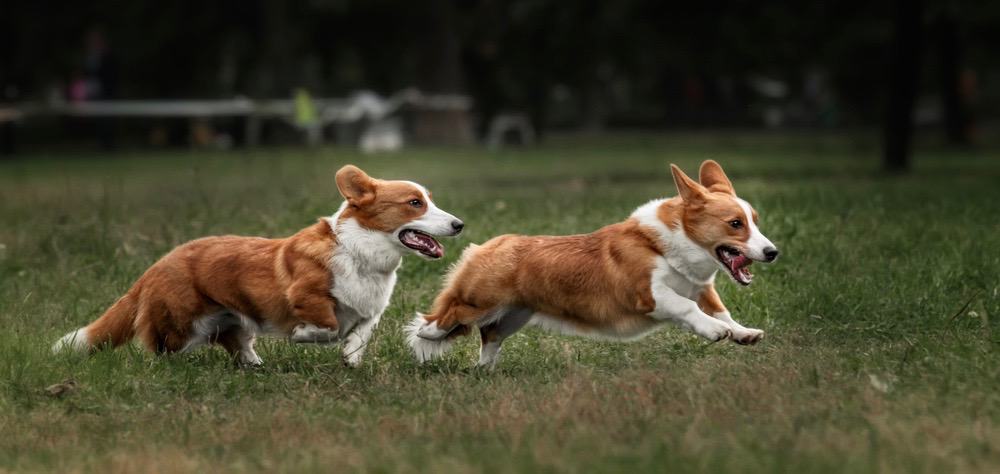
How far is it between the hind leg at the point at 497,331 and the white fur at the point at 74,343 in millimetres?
1867

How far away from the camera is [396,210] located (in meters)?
6.82

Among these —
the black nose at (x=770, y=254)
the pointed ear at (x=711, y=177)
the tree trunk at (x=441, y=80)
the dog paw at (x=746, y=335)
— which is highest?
the pointed ear at (x=711, y=177)

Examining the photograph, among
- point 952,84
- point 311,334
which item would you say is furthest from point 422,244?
point 952,84

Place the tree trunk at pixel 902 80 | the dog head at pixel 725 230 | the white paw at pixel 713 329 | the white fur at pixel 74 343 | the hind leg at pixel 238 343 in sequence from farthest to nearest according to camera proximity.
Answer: the tree trunk at pixel 902 80
the hind leg at pixel 238 343
the white fur at pixel 74 343
the dog head at pixel 725 230
the white paw at pixel 713 329

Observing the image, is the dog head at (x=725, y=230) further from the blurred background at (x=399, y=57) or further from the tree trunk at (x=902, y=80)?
the blurred background at (x=399, y=57)

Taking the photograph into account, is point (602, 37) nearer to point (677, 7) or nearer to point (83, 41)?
point (677, 7)

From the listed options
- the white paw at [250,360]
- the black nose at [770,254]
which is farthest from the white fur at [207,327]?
the black nose at [770,254]

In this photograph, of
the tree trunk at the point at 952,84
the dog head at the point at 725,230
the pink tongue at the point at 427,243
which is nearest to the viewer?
the dog head at the point at 725,230

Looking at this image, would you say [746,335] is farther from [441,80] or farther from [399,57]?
[399,57]

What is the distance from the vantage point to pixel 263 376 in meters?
6.66

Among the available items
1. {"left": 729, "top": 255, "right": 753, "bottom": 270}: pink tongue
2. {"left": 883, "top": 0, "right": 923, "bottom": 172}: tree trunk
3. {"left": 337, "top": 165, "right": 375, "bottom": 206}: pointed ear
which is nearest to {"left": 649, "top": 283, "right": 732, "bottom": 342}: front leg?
{"left": 729, "top": 255, "right": 753, "bottom": 270}: pink tongue

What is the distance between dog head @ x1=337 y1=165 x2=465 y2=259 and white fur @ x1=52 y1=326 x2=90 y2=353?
1.39 metres

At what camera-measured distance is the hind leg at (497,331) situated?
266 inches

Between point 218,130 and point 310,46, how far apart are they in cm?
376
